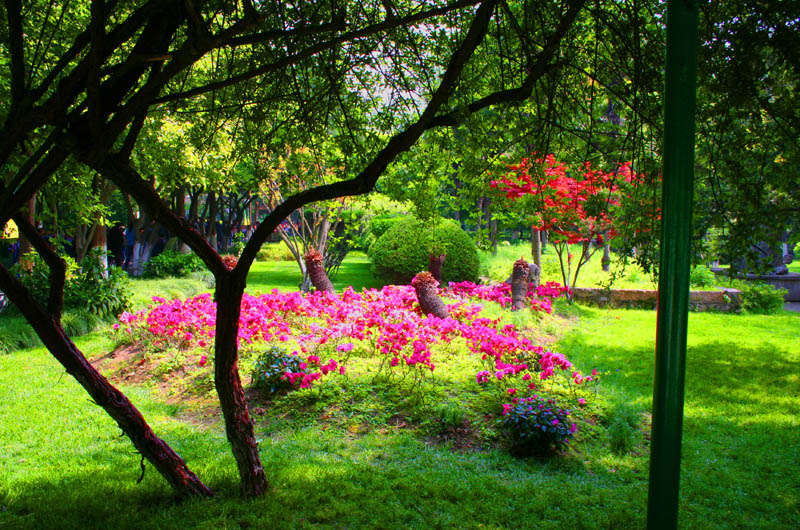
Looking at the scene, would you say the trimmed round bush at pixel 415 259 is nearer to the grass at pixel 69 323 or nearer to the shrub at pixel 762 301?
the grass at pixel 69 323

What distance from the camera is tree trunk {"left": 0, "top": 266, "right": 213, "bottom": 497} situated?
8.32ft

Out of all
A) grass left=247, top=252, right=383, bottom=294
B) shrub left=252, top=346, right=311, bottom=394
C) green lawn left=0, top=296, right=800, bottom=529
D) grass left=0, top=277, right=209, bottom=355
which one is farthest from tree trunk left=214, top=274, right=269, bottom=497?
grass left=247, top=252, right=383, bottom=294

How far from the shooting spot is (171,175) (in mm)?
5504

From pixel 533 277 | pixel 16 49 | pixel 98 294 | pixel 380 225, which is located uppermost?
pixel 380 225

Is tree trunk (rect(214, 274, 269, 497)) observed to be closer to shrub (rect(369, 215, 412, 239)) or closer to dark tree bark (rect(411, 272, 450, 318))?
dark tree bark (rect(411, 272, 450, 318))

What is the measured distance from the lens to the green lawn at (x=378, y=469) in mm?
3072

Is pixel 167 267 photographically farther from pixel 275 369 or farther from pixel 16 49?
pixel 16 49

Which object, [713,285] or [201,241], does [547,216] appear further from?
[713,285]

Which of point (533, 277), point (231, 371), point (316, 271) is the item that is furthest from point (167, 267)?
point (231, 371)

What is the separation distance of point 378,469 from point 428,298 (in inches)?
187

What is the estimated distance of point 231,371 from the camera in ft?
9.36

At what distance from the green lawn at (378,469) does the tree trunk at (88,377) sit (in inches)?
14.6

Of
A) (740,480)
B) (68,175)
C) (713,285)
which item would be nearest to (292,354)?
(68,175)

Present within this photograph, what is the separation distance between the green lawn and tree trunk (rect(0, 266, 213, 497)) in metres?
0.37
